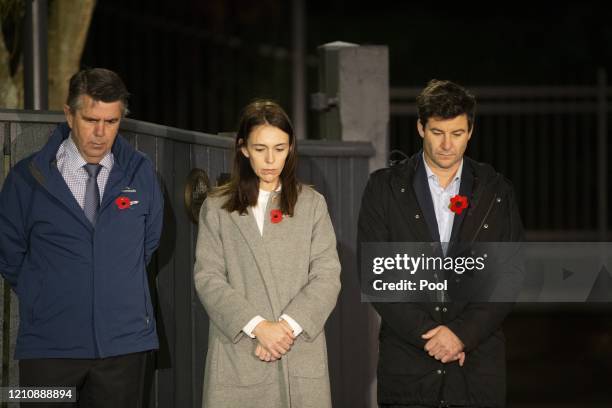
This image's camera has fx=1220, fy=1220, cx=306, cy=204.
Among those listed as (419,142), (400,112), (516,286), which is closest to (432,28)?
(419,142)

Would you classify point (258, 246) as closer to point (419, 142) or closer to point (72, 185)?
point (72, 185)

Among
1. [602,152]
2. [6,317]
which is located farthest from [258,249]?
[602,152]

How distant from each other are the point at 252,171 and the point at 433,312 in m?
0.90

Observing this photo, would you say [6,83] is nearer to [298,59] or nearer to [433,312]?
[433,312]

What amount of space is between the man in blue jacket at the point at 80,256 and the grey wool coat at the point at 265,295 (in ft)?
0.95

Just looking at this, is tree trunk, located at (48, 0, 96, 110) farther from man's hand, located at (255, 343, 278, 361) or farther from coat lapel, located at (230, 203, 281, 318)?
man's hand, located at (255, 343, 278, 361)

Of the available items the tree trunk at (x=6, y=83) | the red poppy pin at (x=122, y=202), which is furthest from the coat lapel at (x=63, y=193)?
the tree trunk at (x=6, y=83)

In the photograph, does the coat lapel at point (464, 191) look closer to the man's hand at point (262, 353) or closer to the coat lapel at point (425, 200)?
the coat lapel at point (425, 200)

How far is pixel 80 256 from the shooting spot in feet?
14.7

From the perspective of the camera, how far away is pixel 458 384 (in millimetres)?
4715

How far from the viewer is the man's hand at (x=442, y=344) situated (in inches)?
183

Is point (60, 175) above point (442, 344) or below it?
above

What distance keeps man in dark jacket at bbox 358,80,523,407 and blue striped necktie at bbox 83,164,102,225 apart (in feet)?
3.48

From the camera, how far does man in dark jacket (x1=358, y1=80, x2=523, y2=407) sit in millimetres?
4703
